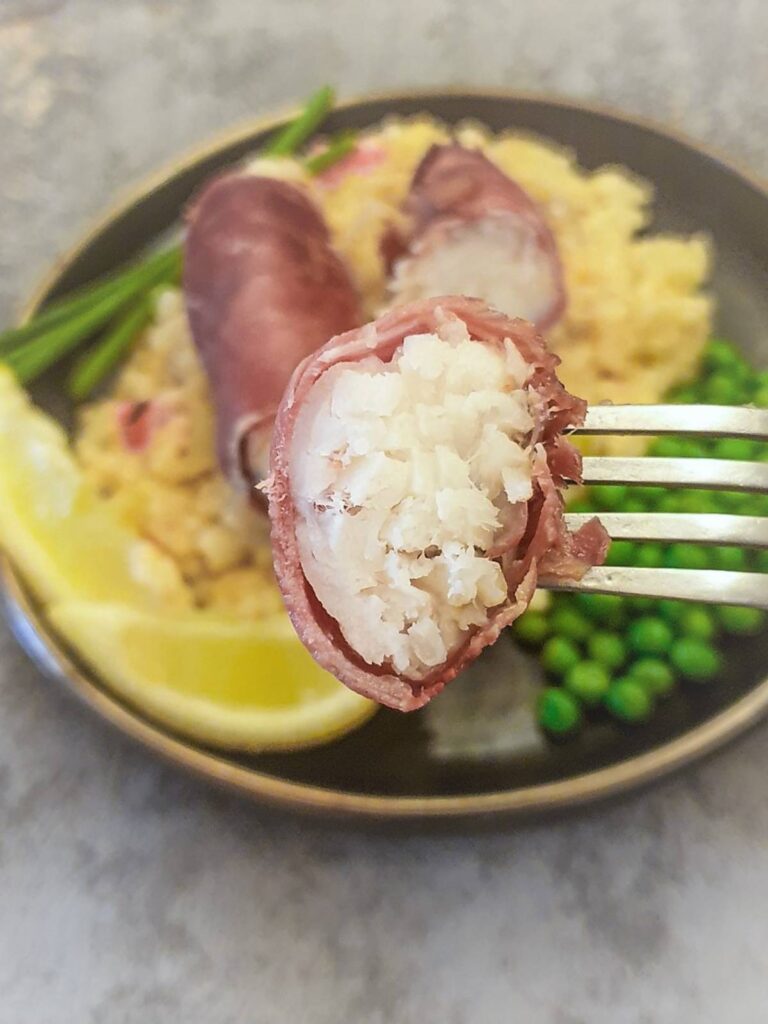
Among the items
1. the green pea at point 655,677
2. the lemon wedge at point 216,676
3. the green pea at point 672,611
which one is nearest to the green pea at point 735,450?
the green pea at point 672,611

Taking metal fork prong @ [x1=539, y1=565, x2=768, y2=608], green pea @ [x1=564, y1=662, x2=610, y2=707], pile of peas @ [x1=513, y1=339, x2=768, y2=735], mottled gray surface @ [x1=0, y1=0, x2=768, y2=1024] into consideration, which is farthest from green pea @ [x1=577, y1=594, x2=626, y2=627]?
metal fork prong @ [x1=539, y1=565, x2=768, y2=608]

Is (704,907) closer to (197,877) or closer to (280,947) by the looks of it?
(280,947)

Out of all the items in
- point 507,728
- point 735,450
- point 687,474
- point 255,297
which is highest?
point 687,474

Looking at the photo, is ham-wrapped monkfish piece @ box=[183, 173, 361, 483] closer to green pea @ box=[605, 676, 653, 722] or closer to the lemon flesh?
the lemon flesh

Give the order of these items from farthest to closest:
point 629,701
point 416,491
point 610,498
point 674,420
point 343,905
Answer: point 610,498 < point 343,905 < point 629,701 < point 674,420 < point 416,491

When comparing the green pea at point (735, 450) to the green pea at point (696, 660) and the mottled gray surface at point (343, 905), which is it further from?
the mottled gray surface at point (343, 905)

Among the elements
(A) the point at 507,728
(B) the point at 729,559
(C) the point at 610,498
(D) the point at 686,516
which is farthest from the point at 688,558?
(D) the point at 686,516

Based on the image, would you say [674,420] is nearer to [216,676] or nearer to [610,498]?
[610,498]

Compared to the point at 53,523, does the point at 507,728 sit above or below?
below
